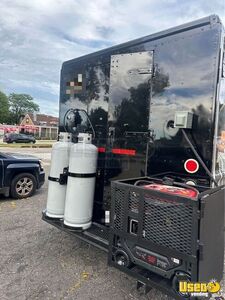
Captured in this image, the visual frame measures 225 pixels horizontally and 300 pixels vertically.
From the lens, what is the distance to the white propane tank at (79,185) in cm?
349

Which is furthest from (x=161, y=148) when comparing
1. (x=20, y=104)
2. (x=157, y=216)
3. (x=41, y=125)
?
(x=20, y=104)

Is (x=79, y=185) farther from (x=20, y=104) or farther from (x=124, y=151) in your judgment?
(x=20, y=104)

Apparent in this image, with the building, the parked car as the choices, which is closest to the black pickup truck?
the parked car

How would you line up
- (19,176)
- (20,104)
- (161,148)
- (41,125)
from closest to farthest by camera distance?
1. (161,148)
2. (19,176)
3. (41,125)
4. (20,104)

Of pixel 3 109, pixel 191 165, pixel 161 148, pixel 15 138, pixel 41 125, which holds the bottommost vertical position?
pixel 15 138

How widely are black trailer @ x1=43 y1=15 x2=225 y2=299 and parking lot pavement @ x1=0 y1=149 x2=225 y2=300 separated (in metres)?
0.46

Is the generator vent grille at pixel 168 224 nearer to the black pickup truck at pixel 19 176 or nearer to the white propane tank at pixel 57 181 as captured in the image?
the white propane tank at pixel 57 181

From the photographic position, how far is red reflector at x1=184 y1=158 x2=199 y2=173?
287cm

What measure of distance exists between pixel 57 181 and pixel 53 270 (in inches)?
45.8

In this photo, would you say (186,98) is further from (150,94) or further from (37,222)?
(37,222)

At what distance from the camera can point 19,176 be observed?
679 centimetres

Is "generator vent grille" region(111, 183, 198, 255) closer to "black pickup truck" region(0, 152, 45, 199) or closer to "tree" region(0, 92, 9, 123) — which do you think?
"black pickup truck" region(0, 152, 45, 199)

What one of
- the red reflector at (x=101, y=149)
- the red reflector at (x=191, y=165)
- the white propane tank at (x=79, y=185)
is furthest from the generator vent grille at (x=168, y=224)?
the red reflector at (x=101, y=149)

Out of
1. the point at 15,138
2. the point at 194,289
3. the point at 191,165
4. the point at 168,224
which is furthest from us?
the point at 15,138
